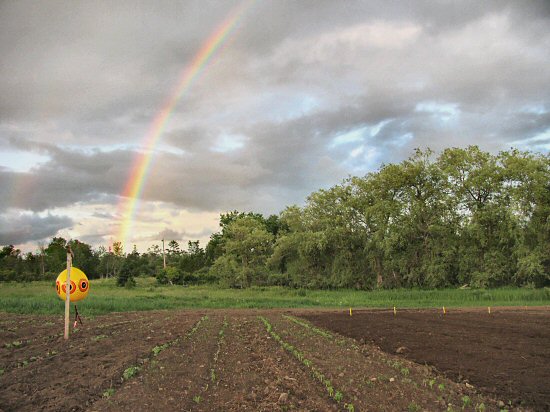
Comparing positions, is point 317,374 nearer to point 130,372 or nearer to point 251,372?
point 251,372

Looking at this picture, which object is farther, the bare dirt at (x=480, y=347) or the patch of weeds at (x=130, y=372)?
the patch of weeds at (x=130, y=372)

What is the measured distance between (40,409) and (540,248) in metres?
51.4

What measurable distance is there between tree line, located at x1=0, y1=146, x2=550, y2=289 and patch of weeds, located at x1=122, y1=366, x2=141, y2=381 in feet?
150

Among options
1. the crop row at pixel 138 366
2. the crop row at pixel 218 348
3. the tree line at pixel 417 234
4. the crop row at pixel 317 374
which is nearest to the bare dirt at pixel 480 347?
the crop row at pixel 317 374

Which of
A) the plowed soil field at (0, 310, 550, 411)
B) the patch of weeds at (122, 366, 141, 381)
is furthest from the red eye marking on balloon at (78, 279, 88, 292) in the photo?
the patch of weeds at (122, 366, 141, 381)

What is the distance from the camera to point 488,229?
53500 millimetres

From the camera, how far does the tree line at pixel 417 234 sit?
165 ft

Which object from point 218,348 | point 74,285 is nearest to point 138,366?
point 218,348

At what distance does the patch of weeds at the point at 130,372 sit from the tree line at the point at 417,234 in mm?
45765

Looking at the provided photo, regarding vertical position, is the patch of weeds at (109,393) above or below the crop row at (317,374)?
above

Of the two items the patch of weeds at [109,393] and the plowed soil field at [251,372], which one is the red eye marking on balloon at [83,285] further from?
the patch of weeds at [109,393]

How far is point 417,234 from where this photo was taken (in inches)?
2269

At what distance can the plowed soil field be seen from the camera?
8.67 metres

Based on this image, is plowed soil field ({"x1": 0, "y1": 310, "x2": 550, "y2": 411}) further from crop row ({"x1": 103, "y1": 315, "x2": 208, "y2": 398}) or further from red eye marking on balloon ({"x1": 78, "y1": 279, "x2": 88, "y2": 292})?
red eye marking on balloon ({"x1": 78, "y1": 279, "x2": 88, "y2": 292})
